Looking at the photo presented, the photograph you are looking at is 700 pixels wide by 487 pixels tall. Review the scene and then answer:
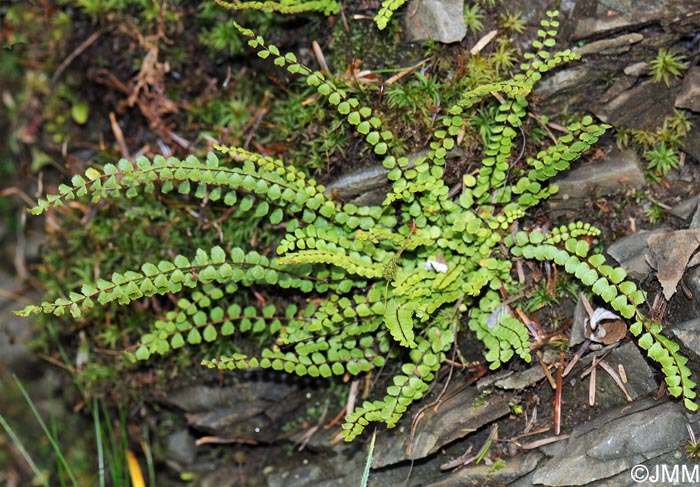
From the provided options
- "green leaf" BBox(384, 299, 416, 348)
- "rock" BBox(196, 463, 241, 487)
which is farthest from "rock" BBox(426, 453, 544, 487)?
"rock" BBox(196, 463, 241, 487)

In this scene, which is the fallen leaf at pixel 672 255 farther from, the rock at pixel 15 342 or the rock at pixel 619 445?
the rock at pixel 15 342

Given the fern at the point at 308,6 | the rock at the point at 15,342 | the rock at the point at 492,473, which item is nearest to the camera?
the rock at the point at 492,473

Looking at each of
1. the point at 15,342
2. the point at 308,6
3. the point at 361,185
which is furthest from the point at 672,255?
the point at 15,342

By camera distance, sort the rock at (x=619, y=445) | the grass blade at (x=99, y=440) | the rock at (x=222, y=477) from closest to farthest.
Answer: the rock at (x=619, y=445) → the grass blade at (x=99, y=440) → the rock at (x=222, y=477)

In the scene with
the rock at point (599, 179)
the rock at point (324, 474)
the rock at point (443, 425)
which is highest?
the rock at point (599, 179)

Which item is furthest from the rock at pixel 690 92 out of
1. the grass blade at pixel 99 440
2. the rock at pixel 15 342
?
the rock at pixel 15 342

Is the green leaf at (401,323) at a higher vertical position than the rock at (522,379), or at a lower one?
higher

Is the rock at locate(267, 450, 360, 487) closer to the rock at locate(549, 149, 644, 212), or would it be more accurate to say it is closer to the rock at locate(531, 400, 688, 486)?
the rock at locate(531, 400, 688, 486)
